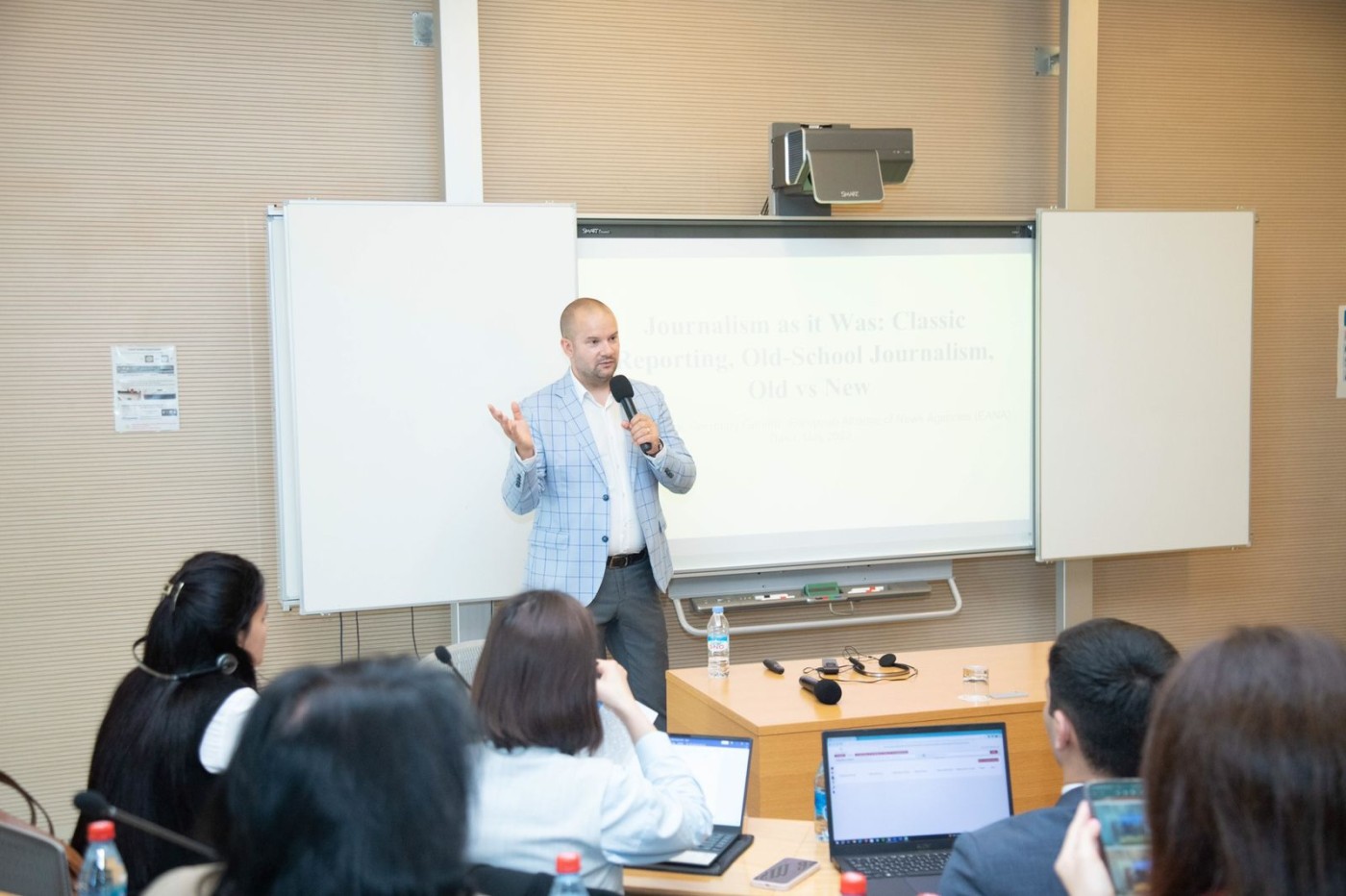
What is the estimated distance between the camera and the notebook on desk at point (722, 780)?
228cm

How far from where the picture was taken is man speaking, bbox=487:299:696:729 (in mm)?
3885

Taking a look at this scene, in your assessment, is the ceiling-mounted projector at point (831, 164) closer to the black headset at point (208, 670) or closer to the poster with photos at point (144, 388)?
the poster with photos at point (144, 388)

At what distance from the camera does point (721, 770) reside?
7.79ft

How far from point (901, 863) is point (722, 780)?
378mm

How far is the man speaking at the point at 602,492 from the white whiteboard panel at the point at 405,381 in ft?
0.80

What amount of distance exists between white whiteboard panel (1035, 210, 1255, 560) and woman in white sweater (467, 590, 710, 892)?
3239mm

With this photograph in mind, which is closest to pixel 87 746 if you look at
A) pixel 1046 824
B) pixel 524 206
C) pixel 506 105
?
pixel 524 206

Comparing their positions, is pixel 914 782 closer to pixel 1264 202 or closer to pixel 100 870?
pixel 100 870

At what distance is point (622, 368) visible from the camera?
14.4 feet

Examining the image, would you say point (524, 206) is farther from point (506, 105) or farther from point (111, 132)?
point (111, 132)

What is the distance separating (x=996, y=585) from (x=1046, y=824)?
3648mm

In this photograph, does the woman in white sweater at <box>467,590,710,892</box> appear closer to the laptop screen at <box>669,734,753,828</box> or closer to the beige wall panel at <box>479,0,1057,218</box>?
the laptop screen at <box>669,734,753,828</box>

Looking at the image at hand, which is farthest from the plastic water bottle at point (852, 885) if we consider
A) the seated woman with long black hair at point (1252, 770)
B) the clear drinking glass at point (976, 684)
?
the clear drinking glass at point (976, 684)

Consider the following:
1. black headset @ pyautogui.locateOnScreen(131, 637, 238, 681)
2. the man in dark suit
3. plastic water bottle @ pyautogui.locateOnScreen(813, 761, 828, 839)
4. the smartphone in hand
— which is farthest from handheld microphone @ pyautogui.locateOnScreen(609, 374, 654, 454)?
the smartphone in hand
